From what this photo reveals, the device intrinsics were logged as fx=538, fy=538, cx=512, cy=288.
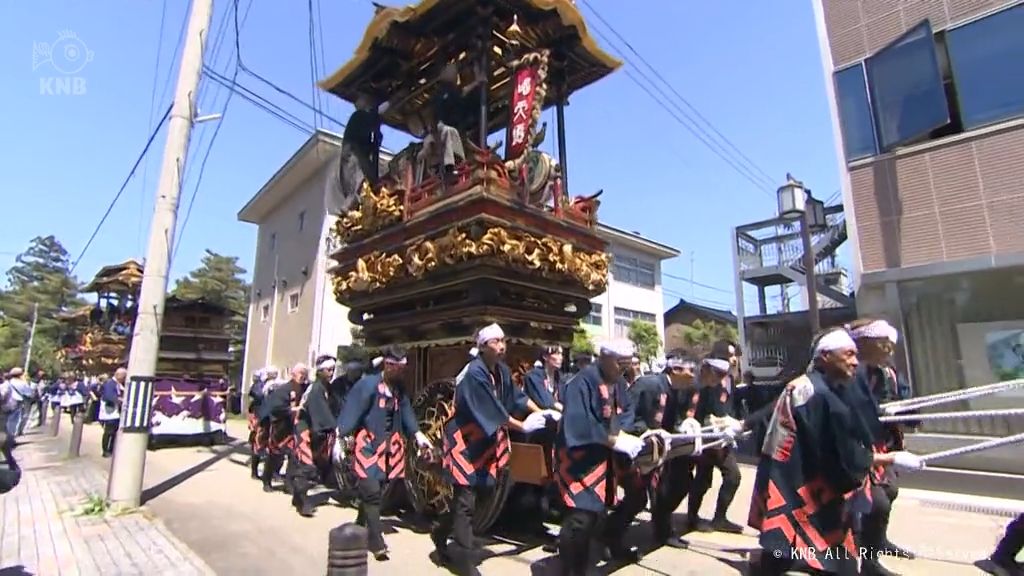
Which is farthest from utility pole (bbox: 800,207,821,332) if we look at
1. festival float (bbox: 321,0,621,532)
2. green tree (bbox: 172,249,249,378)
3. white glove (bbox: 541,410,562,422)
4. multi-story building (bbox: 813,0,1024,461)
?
green tree (bbox: 172,249,249,378)

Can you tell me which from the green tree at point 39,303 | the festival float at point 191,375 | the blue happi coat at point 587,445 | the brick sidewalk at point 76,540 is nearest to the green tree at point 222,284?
the green tree at point 39,303

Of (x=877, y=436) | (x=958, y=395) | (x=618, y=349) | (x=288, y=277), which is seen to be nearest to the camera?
(x=877, y=436)

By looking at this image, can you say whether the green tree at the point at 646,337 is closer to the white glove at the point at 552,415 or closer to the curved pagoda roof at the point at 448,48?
the curved pagoda roof at the point at 448,48

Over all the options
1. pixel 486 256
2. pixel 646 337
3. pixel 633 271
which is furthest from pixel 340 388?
pixel 633 271

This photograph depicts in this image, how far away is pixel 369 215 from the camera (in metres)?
6.89

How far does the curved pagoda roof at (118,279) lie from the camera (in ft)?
61.3

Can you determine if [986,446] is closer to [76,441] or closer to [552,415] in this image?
[552,415]

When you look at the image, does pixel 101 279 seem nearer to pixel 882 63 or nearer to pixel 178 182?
pixel 178 182

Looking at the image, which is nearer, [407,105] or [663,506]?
[663,506]

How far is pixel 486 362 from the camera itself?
13.8 feet

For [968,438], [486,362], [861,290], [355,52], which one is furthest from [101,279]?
[968,438]

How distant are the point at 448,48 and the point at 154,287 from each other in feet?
15.4

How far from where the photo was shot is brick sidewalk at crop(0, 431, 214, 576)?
418 cm

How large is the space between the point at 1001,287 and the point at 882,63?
13.1ft
